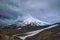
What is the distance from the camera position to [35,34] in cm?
3828

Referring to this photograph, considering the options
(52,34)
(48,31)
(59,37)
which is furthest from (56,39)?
(48,31)

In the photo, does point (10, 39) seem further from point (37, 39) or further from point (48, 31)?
point (48, 31)

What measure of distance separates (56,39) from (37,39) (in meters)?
5.76

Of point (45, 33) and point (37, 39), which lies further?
point (45, 33)

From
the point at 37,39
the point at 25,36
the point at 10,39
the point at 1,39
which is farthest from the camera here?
the point at 25,36

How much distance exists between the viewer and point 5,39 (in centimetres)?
2650

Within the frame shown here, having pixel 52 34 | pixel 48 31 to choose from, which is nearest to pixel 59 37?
pixel 52 34

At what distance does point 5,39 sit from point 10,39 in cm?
137

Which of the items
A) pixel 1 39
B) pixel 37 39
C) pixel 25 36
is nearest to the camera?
pixel 1 39

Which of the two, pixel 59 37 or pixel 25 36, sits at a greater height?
pixel 25 36

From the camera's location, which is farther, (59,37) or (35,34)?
(35,34)

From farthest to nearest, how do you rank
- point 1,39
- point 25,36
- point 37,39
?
1. point 25,36
2. point 37,39
3. point 1,39

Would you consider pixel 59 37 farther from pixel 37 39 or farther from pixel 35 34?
pixel 35 34

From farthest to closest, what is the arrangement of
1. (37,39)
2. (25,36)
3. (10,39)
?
(25,36) < (37,39) < (10,39)
